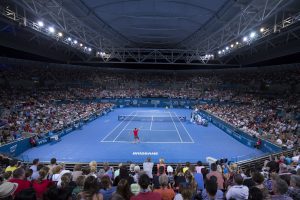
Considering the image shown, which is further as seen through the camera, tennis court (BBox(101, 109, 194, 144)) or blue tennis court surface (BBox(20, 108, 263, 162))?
tennis court (BBox(101, 109, 194, 144))

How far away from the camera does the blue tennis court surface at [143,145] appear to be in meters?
19.5

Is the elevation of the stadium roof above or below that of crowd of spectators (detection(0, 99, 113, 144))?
above

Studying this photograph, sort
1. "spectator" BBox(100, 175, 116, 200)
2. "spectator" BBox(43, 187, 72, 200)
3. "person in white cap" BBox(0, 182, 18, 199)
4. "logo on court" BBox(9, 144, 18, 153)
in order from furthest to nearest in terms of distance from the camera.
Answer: "logo on court" BBox(9, 144, 18, 153) → "spectator" BBox(100, 175, 116, 200) → "person in white cap" BBox(0, 182, 18, 199) → "spectator" BBox(43, 187, 72, 200)

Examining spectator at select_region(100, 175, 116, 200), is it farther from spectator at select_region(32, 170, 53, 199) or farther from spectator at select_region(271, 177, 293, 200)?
spectator at select_region(271, 177, 293, 200)

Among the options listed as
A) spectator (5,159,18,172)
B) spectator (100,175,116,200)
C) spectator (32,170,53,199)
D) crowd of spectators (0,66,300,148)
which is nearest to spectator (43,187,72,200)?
spectator (100,175,116,200)

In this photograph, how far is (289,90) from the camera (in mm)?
36125

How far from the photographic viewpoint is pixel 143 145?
23016mm

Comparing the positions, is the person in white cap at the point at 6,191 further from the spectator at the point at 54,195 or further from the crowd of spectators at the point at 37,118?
the crowd of spectators at the point at 37,118

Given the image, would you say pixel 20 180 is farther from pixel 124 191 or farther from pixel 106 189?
pixel 124 191

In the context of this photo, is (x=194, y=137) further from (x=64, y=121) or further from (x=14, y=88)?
(x=14, y=88)

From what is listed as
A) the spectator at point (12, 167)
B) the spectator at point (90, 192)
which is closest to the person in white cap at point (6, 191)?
the spectator at point (90, 192)

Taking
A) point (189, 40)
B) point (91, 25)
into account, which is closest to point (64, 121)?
point (91, 25)

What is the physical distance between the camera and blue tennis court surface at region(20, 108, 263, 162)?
63.8ft

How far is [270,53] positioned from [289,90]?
6213 millimetres
